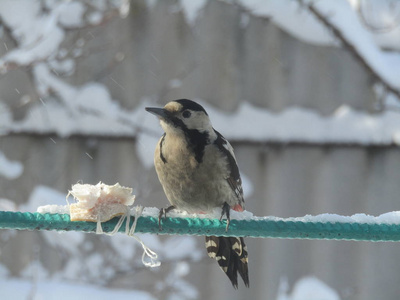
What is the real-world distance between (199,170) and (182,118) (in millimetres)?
253

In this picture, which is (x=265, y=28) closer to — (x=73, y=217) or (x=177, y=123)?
(x=177, y=123)

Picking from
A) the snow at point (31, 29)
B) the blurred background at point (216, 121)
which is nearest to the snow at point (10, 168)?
the blurred background at point (216, 121)

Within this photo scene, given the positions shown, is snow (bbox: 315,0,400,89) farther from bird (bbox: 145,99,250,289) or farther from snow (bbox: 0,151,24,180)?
snow (bbox: 0,151,24,180)

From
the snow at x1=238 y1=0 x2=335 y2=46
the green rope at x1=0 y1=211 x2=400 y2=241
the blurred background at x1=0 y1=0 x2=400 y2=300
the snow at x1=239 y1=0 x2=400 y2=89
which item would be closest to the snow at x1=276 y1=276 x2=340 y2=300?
the blurred background at x1=0 y1=0 x2=400 y2=300

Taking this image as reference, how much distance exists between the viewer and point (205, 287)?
3906 millimetres

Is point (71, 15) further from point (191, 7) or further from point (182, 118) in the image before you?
point (182, 118)

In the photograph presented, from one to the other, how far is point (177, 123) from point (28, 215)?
1130 millimetres

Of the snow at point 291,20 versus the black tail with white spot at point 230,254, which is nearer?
the black tail with white spot at point 230,254

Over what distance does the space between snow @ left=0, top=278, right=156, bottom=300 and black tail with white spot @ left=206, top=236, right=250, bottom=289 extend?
1.35m

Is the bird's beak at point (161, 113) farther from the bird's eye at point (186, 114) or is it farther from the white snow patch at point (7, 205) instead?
the white snow patch at point (7, 205)

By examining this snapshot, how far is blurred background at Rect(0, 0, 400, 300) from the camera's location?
152 inches

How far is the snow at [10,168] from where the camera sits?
153 inches

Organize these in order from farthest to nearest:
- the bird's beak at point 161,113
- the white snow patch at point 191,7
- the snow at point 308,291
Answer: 1. the white snow patch at point 191,7
2. the snow at point 308,291
3. the bird's beak at point 161,113

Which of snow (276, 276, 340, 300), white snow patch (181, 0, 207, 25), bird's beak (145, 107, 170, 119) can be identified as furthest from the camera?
white snow patch (181, 0, 207, 25)
